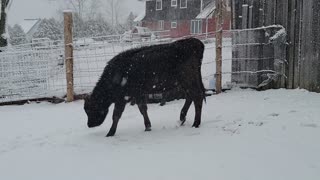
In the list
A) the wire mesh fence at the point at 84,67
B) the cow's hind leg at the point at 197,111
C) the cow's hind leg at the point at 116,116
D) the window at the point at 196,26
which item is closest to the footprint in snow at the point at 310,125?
the cow's hind leg at the point at 197,111

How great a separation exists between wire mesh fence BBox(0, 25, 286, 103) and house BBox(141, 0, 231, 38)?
30591 mm

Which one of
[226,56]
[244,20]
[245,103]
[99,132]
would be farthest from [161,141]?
[226,56]

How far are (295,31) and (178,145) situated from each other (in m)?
4.41

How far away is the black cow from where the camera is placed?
5945mm

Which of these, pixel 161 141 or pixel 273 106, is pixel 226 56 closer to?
pixel 273 106

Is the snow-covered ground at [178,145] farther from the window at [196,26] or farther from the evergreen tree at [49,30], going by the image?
the window at [196,26]

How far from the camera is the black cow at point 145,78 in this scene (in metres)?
5.95

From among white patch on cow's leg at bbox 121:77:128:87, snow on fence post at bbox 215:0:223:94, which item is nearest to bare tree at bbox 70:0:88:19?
snow on fence post at bbox 215:0:223:94

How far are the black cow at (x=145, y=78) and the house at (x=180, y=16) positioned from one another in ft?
112

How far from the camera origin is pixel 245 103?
7.42 meters

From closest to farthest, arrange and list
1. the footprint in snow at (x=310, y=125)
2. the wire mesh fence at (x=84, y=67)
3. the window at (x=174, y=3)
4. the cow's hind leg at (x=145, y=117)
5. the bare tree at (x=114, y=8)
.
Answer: the footprint in snow at (x=310, y=125), the cow's hind leg at (x=145, y=117), the wire mesh fence at (x=84, y=67), the window at (x=174, y=3), the bare tree at (x=114, y=8)

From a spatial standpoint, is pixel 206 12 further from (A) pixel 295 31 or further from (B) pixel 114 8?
(B) pixel 114 8

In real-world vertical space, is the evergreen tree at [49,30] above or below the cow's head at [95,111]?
above

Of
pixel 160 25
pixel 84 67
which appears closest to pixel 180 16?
pixel 160 25
